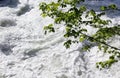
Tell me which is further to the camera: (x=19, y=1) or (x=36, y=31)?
(x=19, y=1)

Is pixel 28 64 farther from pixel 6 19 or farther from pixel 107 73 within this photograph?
pixel 6 19

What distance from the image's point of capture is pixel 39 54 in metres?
7.14

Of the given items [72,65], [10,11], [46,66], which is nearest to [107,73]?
[72,65]

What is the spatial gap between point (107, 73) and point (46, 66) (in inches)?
51.8

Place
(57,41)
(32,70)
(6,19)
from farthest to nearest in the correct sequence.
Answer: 1. (6,19)
2. (57,41)
3. (32,70)

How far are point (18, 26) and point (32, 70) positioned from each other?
235 centimetres

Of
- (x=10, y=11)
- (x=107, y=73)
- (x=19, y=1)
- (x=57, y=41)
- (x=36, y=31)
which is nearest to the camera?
A: (x=107, y=73)

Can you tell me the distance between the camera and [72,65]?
21.4 feet

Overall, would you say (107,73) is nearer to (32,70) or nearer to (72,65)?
(72,65)

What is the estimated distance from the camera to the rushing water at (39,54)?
6324mm

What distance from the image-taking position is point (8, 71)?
661cm

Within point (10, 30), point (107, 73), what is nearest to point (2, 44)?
point (10, 30)

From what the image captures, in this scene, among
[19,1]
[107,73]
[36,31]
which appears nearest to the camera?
[107,73]

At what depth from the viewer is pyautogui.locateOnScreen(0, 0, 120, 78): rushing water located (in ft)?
20.7
